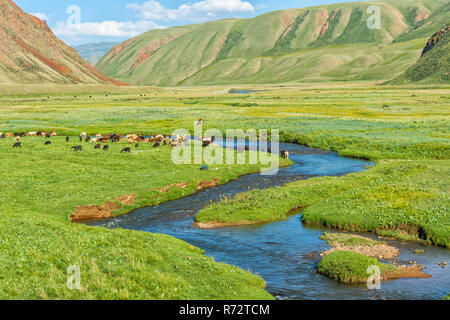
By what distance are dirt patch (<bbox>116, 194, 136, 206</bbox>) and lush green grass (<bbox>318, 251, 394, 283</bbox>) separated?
690 inches

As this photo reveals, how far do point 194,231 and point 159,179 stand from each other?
11728mm

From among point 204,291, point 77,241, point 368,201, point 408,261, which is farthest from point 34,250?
point 368,201

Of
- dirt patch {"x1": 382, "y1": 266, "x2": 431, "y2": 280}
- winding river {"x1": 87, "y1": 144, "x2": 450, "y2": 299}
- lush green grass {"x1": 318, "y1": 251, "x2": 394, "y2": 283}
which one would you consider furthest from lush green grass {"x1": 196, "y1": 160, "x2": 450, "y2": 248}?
lush green grass {"x1": 318, "y1": 251, "x2": 394, "y2": 283}

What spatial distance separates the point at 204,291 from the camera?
694 inches

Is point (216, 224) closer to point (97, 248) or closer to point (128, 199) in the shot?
point (128, 199)

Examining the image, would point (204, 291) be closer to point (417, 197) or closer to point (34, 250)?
point (34, 250)

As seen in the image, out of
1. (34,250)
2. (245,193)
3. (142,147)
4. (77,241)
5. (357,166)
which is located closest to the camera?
(34,250)

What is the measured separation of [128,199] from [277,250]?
14.6m

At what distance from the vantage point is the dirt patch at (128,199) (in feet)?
111

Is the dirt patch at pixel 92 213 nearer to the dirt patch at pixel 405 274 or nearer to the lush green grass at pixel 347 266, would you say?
the lush green grass at pixel 347 266

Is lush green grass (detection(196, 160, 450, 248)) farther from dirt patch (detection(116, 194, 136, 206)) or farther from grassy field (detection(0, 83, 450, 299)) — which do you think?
dirt patch (detection(116, 194, 136, 206))

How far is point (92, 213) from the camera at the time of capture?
31.9 meters

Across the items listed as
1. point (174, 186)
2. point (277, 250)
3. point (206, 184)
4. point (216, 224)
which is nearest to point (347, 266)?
point (277, 250)

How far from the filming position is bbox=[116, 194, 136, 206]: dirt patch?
3388 cm
